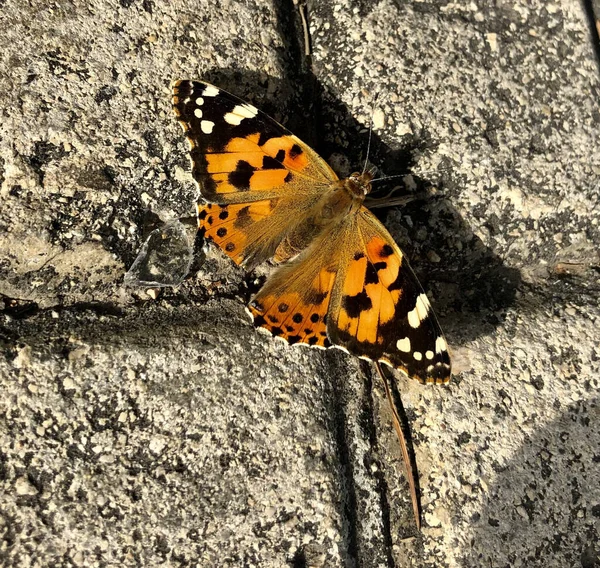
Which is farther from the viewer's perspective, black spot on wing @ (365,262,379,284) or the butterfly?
black spot on wing @ (365,262,379,284)

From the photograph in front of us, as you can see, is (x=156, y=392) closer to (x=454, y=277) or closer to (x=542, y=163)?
(x=454, y=277)

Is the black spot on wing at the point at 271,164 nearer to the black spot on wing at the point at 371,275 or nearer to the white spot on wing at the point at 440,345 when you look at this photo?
the black spot on wing at the point at 371,275

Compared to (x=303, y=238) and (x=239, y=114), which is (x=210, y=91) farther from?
(x=303, y=238)

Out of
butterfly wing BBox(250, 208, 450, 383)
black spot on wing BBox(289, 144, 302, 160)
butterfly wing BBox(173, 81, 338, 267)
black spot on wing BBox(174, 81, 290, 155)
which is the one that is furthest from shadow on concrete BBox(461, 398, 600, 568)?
black spot on wing BBox(174, 81, 290, 155)

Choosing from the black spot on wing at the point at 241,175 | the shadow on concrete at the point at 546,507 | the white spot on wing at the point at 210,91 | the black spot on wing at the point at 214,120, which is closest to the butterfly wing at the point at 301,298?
the black spot on wing at the point at 241,175

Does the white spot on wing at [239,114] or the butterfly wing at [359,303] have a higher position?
the white spot on wing at [239,114]

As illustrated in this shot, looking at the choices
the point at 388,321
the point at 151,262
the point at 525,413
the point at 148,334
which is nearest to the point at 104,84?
the point at 151,262

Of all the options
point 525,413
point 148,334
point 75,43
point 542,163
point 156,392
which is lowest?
point 156,392

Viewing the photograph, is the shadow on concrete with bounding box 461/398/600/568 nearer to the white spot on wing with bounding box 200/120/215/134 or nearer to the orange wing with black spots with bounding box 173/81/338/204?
the orange wing with black spots with bounding box 173/81/338/204
